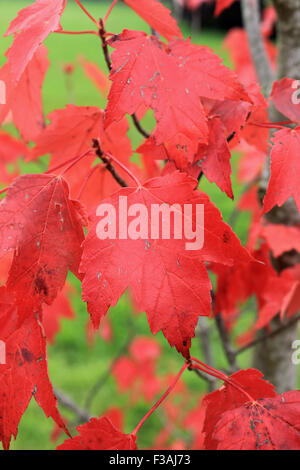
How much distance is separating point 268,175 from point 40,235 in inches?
23.2

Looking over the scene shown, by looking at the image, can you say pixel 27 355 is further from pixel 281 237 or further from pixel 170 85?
pixel 281 237

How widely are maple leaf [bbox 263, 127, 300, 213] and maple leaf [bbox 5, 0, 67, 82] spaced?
0.33m

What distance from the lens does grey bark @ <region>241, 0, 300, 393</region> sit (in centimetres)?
105

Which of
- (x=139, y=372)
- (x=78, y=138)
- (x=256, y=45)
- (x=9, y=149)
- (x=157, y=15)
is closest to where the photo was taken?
(x=157, y=15)

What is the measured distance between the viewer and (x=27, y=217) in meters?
0.61

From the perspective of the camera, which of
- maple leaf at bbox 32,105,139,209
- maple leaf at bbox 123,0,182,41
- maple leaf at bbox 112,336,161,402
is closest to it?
maple leaf at bbox 123,0,182,41

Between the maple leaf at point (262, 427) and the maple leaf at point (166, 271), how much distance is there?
4.2 inches

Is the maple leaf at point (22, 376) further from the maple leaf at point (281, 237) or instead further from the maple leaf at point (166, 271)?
the maple leaf at point (281, 237)

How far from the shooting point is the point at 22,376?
624 mm

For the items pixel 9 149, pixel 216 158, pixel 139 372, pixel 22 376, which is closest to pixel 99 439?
pixel 22 376

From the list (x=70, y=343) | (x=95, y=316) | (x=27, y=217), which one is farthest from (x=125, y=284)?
(x=70, y=343)

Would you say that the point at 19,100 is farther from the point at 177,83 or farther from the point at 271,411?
the point at 271,411

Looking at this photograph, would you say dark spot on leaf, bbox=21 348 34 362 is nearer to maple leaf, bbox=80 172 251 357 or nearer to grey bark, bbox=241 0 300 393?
maple leaf, bbox=80 172 251 357

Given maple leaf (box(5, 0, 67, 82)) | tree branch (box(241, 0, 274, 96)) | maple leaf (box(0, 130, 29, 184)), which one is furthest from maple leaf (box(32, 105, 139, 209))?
maple leaf (box(0, 130, 29, 184))
